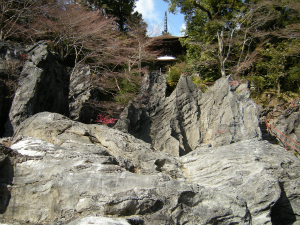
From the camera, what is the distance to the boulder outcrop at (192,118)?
9531 millimetres

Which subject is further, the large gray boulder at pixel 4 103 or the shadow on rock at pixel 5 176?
the large gray boulder at pixel 4 103

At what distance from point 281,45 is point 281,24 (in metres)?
1.89

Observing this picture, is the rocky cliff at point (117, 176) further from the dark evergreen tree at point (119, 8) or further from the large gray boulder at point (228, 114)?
the dark evergreen tree at point (119, 8)

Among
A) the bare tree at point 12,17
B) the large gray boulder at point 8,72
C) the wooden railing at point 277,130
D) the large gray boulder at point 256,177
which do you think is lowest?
the large gray boulder at point 256,177

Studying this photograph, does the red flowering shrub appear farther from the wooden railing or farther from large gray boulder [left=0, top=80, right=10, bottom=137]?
the wooden railing

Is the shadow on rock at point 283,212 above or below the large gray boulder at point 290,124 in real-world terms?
below

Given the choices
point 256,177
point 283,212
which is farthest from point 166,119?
point 283,212

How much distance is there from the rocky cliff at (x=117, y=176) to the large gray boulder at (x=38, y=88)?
0.03 meters

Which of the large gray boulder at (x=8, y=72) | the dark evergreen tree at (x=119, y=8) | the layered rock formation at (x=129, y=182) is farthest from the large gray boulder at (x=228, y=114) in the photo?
the dark evergreen tree at (x=119, y=8)

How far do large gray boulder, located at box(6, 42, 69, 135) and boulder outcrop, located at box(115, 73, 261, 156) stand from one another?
8.56 ft

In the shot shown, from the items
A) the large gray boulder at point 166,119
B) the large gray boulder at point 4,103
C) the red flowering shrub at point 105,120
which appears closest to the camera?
the large gray boulder at point 4,103

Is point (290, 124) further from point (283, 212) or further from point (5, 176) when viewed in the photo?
point (5, 176)

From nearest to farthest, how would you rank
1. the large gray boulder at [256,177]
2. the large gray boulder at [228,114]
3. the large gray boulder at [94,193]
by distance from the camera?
the large gray boulder at [94,193], the large gray boulder at [256,177], the large gray boulder at [228,114]

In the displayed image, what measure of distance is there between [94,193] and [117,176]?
0.48 m
